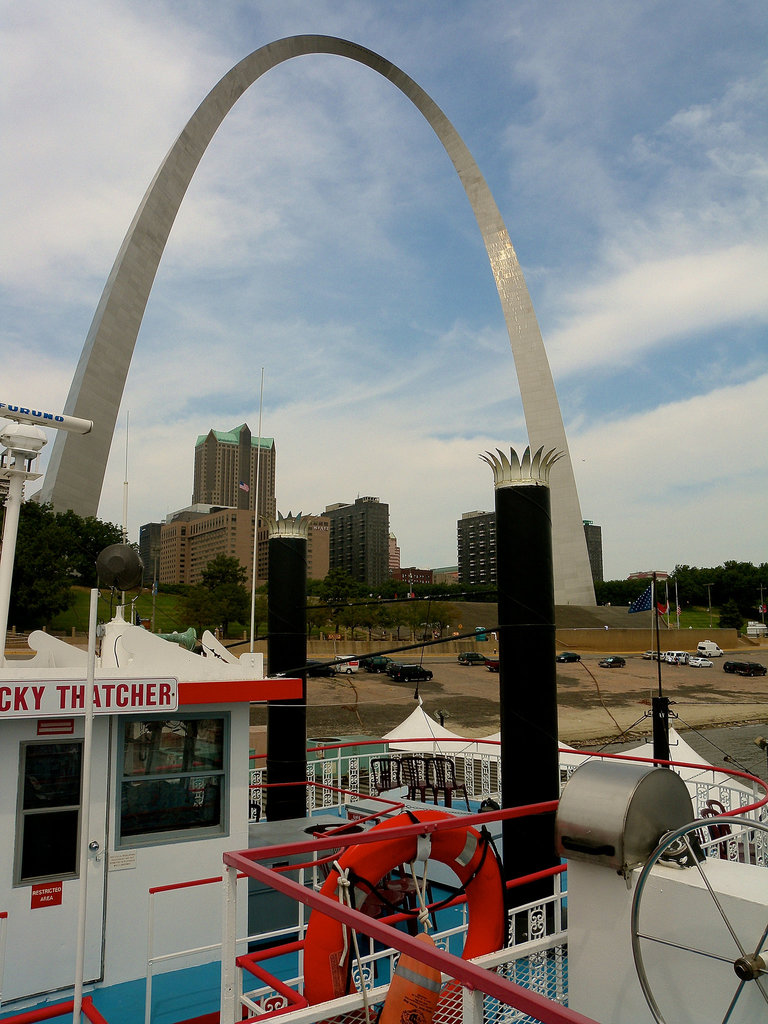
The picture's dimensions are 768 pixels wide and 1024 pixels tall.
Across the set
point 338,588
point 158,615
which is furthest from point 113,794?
point 158,615

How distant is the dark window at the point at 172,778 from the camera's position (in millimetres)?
6043

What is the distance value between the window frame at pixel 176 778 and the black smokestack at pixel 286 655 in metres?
2.59

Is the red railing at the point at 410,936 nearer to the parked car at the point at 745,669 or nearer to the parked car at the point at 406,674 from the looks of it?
the parked car at the point at 406,674

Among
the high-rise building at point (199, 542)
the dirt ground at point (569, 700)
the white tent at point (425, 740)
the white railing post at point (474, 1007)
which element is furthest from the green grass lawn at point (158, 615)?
the white railing post at point (474, 1007)

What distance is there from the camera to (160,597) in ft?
306

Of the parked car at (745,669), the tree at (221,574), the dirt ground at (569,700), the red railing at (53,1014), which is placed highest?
the tree at (221,574)

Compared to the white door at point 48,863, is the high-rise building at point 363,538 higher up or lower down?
higher up

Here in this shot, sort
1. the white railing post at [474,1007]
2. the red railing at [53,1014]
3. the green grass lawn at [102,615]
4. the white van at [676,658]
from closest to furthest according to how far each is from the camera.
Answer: the white railing post at [474,1007] < the red railing at [53,1014] < the green grass lawn at [102,615] < the white van at [676,658]

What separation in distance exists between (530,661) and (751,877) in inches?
106

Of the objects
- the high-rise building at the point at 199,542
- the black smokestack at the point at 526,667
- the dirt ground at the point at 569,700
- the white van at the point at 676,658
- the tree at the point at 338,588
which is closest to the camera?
the black smokestack at the point at 526,667

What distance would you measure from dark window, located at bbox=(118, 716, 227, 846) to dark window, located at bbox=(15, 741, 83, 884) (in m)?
0.37

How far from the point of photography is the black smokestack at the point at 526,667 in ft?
19.2

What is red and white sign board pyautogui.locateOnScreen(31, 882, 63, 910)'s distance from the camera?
5.53 meters

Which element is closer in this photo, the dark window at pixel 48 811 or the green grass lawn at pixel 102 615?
the dark window at pixel 48 811
